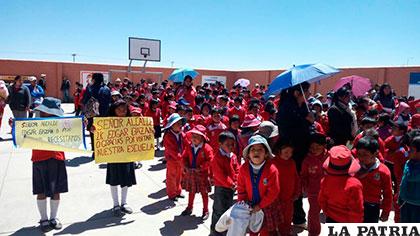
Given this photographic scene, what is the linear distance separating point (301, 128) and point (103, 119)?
8.33 feet

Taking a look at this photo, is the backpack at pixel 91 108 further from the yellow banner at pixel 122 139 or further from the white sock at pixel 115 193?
the white sock at pixel 115 193

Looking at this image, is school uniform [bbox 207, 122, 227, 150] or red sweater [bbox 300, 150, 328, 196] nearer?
red sweater [bbox 300, 150, 328, 196]

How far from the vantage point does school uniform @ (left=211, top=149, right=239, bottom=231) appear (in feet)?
11.6

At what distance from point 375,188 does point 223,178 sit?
1476 mm

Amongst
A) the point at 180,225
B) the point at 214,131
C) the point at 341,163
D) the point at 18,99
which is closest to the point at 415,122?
the point at 214,131

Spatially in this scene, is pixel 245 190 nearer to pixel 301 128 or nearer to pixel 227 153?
pixel 227 153

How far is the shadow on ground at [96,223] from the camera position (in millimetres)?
3824

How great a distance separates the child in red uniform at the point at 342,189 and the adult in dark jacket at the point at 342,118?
139cm

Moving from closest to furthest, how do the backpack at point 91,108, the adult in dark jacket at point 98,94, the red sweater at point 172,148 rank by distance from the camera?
the red sweater at point 172,148 → the backpack at point 91,108 → the adult in dark jacket at point 98,94

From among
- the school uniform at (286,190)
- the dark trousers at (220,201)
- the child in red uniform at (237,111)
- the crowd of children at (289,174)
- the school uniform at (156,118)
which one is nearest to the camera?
the crowd of children at (289,174)

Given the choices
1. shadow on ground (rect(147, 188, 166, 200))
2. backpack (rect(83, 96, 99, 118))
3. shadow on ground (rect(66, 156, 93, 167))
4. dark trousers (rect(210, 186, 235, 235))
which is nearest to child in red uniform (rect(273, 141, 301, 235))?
dark trousers (rect(210, 186, 235, 235))

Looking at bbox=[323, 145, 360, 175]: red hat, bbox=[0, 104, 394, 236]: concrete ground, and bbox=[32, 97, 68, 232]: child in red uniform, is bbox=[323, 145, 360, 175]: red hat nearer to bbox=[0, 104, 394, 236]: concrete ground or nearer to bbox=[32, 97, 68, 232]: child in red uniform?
bbox=[0, 104, 394, 236]: concrete ground

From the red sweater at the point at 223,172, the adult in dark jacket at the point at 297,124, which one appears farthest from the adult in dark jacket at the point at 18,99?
the adult in dark jacket at the point at 297,124

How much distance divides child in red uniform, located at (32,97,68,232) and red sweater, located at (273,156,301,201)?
2476mm
